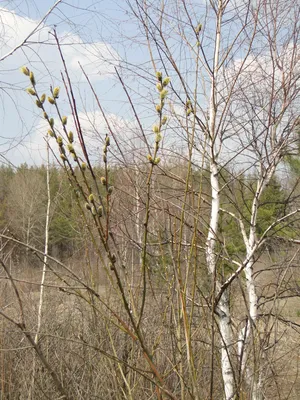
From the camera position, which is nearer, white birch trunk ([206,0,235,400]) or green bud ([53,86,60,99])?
green bud ([53,86,60,99])

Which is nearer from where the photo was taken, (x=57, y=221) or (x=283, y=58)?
(x=283, y=58)

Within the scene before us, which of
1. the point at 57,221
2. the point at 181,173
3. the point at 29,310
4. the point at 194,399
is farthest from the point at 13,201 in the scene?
the point at 194,399

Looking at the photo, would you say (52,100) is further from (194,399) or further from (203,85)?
(203,85)

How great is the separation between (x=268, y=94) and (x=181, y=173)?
80 centimetres

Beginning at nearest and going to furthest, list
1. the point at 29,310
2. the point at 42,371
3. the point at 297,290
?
1. the point at 297,290
2. the point at 42,371
3. the point at 29,310

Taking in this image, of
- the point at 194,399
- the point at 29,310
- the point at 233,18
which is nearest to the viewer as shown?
the point at 194,399

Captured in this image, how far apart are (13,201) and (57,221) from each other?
2.79 metres

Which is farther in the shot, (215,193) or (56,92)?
(215,193)

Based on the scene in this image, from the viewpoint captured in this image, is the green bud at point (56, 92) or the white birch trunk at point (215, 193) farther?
the white birch trunk at point (215, 193)

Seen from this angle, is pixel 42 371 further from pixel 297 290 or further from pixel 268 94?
pixel 268 94

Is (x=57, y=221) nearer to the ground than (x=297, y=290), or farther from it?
farther from it

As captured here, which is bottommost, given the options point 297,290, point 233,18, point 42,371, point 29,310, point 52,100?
point 42,371

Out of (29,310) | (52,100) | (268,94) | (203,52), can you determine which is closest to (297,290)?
(268,94)

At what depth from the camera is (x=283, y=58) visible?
3174mm
